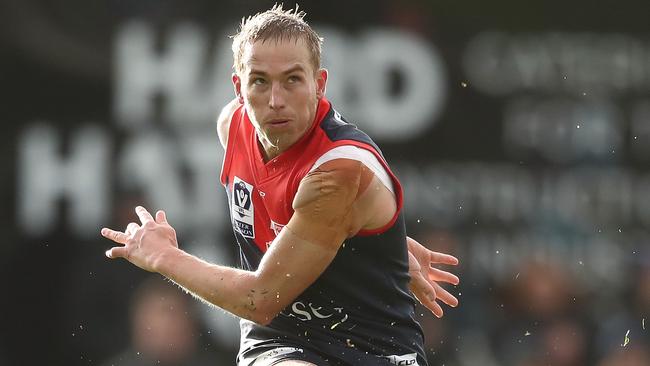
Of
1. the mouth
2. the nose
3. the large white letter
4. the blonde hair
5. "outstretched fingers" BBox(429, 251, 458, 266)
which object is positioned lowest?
the large white letter

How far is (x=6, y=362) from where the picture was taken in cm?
980

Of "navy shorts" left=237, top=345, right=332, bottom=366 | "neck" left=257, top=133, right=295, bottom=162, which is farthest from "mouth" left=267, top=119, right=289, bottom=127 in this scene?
"navy shorts" left=237, top=345, right=332, bottom=366

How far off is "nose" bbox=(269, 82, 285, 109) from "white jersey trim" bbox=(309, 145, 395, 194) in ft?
0.91

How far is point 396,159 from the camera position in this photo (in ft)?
34.0

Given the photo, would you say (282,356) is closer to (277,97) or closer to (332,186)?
(332,186)

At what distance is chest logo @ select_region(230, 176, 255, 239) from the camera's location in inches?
230

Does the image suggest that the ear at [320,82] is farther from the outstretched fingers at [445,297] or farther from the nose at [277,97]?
the outstretched fingers at [445,297]

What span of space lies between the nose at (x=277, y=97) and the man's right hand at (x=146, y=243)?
0.72 meters

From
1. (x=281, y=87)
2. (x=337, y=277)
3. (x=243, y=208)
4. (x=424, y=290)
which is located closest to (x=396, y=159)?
(x=424, y=290)

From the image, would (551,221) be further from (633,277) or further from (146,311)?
(146,311)

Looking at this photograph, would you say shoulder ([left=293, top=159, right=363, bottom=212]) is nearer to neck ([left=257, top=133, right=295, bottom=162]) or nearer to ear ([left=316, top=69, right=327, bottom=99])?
neck ([left=257, top=133, right=295, bottom=162])

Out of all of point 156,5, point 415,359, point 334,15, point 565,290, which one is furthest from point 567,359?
point 415,359

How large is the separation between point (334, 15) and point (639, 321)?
11.2 ft

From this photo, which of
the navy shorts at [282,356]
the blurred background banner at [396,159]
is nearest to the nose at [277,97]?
the navy shorts at [282,356]
